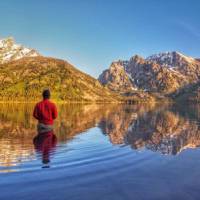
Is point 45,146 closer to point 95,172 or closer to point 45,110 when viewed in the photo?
point 45,110

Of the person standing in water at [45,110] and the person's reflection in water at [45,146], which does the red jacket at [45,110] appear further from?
the person's reflection in water at [45,146]

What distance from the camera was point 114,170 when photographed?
20922mm

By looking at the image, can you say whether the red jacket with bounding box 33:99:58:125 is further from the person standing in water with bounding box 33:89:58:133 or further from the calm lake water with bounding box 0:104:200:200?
the calm lake water with bounding box 0:104:200:200

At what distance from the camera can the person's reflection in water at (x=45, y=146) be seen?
76.4 ft

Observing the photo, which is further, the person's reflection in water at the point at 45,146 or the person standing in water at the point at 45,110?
the person standing in water at the point at 45,110

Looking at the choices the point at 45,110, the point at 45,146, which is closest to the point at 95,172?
the point at 45,146

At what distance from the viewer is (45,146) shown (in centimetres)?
2920

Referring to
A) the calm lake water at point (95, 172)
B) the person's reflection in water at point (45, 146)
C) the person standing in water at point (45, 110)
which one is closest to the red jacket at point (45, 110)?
the person standing in water at point (45, 110)

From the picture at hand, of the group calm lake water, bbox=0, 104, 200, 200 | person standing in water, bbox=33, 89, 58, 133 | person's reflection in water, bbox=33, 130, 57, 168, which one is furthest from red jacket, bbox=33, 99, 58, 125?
calm lake water, bbox=0, 104, 200, 200

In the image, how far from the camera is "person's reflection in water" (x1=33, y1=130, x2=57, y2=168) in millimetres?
23281

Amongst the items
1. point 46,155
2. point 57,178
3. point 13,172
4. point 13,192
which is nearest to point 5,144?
point 46,155

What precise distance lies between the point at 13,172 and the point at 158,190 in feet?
27.9

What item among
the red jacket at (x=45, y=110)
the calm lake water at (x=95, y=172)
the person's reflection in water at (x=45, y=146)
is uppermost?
the red jacket at (x=45, y=110)

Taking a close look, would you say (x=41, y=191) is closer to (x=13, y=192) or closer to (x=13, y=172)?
(x=13, y=192)
